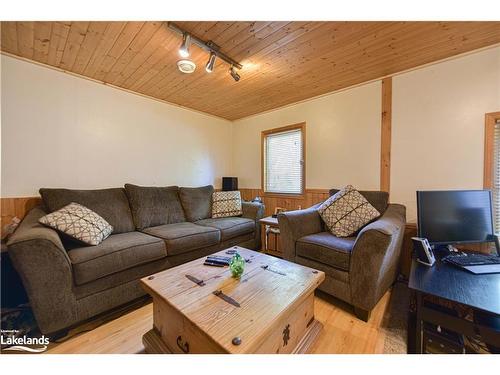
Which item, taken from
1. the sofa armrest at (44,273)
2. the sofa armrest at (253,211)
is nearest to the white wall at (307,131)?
the sofa armrest at (253,211)

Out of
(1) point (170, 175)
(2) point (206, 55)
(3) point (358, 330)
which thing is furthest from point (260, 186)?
(3) point (358, 330)

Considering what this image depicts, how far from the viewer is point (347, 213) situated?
187 cm

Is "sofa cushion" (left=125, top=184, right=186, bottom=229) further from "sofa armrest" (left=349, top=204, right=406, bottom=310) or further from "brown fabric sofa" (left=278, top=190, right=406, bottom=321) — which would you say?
"sofa armrest" (left=349, top=204, right=406, bottom=310)

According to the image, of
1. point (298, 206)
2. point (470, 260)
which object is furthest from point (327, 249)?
point (298, 206)

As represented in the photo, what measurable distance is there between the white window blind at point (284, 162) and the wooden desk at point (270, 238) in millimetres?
755

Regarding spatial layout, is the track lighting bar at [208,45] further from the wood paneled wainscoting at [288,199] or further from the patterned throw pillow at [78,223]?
the wood paneled wainscoting at [288,199]

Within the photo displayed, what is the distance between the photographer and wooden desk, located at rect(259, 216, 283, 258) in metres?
2.43

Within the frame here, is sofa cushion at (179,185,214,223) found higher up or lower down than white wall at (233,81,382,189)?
lower down

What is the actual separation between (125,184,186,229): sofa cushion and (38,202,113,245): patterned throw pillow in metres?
0.47

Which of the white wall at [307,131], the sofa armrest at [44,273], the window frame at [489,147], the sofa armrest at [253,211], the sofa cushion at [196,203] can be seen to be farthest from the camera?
the sofa armrest at [253,211]

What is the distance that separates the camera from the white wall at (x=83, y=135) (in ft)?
5.73

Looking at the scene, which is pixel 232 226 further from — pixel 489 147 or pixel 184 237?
pixel 489 147

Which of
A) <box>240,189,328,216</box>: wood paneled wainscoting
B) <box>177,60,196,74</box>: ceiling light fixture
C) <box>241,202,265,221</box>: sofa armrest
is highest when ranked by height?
<box>177,60,196,74</box>: ceiling light fixture

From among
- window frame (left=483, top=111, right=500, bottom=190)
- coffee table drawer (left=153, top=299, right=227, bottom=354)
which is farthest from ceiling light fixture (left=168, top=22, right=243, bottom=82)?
window frame (left=483, top=111, right=500, bottom=190)
